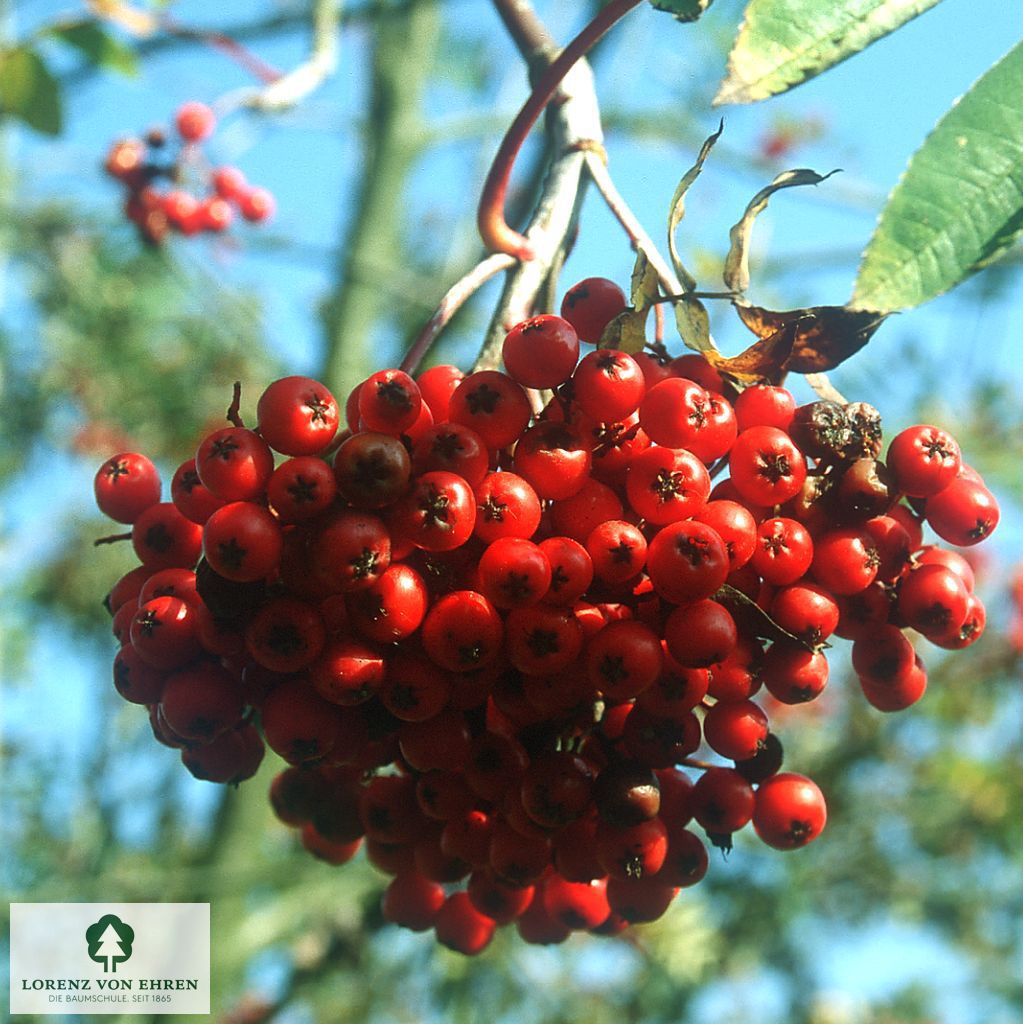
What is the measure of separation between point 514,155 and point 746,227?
279 mm

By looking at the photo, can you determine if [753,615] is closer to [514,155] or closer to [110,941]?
[514,155]

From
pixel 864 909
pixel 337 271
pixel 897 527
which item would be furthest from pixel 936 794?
pixel 897 527

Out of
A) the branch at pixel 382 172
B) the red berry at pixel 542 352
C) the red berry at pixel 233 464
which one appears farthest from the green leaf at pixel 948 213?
the branch at pixel 382 172

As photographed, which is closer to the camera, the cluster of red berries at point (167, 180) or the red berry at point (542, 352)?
the red berry at point (542, 352)

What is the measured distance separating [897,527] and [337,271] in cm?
280

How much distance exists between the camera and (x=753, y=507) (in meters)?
1.09

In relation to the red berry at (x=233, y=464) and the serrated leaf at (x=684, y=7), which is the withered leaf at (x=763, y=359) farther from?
the red berry at (x=233, y=464)

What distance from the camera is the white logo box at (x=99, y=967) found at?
79.7 inches

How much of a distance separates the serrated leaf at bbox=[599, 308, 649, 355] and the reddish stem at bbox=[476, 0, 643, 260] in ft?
0.45

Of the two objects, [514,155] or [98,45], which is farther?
[98,45]

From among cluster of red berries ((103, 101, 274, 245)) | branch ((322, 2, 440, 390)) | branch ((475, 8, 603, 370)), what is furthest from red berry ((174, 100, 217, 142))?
branch ((475, 8, 603, 370))

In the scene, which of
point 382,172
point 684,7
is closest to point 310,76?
point 684,7

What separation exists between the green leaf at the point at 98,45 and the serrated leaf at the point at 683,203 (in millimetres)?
1566

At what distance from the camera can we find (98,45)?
217 cm
